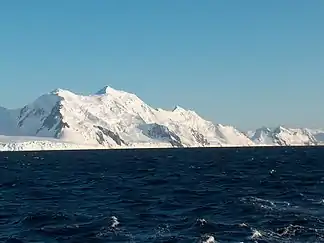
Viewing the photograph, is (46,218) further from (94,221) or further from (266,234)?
(266,234)

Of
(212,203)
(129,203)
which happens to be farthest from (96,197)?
(212,203)

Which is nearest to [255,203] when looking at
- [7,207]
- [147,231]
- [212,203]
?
[212,203]

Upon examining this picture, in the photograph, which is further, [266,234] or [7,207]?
[7,207]

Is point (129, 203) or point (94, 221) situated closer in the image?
point (94, 221)

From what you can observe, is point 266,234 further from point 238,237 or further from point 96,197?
point 96,197

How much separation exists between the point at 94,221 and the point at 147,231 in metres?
6.25

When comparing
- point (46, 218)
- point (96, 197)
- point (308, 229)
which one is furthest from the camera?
point (96, 197)

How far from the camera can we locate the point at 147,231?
40.4 meters

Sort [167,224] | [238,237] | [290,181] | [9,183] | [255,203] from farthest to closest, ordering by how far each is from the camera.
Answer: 1. [9,183]
2. [290,181]
3. [255,203]
4. [167,224]
5. [238,237]

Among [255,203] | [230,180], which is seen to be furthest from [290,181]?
[255,203]

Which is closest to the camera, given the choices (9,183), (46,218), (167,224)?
(167,224)

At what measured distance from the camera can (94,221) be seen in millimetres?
44750

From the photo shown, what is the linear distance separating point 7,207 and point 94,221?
14316 mm

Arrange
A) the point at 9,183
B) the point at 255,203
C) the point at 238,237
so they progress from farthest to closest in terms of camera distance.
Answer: the point at 9,183 → the point at 255,203 → the point at 238,237
